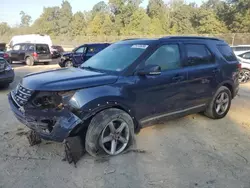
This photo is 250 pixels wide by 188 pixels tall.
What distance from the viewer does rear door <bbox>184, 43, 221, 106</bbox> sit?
5160 millimetres

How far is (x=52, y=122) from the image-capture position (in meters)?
3.81

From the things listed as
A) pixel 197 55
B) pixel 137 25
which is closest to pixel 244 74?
pixel 197 55

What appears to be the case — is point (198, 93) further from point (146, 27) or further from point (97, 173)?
point (146, 27)

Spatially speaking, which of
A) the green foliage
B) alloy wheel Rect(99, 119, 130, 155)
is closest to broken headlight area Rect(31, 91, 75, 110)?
alloy wheel Rect(99, 119, 130, 155)

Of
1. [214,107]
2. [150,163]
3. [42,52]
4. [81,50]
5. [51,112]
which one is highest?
[51,112]

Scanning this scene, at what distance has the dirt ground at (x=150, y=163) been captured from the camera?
3.51 m

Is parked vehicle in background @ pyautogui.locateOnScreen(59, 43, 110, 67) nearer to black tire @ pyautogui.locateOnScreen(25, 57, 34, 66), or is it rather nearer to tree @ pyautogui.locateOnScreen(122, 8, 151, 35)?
black tire @ pyautogui.locateOnScreen(25, 57, 34, 66)

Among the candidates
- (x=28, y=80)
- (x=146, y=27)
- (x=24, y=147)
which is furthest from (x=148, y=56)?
(x=146, y=27)

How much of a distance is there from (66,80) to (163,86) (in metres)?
1.65

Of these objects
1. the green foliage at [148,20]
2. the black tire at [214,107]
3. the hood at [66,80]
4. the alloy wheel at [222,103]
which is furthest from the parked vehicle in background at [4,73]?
the green foliage at [148,20]

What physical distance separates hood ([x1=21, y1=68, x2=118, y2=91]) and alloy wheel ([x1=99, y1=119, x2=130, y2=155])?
2.14ft

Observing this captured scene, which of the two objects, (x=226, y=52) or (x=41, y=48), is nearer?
(x=226, y=52)

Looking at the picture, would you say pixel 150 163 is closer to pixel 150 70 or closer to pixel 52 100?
pixel 150 70

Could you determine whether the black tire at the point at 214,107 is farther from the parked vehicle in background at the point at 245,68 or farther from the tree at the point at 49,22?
the tree at the point at 49,22
